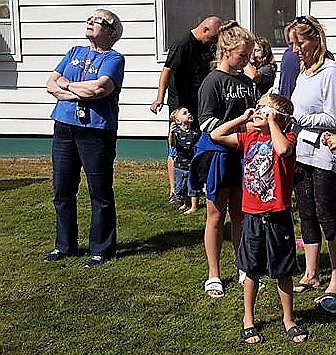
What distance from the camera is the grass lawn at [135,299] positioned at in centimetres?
470

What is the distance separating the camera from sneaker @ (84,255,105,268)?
6.13m

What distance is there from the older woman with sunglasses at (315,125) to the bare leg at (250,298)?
77 cm

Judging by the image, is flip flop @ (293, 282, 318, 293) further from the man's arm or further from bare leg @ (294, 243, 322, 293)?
the man's arm

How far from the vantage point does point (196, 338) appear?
476 centimetres

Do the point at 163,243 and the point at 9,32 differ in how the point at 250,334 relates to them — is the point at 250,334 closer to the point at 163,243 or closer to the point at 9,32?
the point at 163,243

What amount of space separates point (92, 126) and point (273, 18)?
4.91 m

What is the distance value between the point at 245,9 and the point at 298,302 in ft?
18.6

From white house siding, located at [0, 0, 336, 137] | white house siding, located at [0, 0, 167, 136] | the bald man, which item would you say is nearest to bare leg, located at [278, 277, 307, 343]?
the bald man

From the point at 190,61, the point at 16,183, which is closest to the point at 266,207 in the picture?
the point at 190,61

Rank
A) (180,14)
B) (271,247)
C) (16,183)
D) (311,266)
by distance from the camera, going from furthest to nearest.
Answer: (180,14), (16,183), (311,266), (271,247)

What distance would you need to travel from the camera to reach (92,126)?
5.90 m

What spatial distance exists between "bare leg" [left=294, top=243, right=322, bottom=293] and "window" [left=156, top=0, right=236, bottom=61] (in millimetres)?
5486

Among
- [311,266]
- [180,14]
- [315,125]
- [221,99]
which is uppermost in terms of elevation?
[180,14]

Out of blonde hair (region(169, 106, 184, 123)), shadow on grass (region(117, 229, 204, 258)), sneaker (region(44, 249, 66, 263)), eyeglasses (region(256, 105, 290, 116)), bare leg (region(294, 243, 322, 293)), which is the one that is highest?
eyeglasses (region(256, 105, 290, 116))
